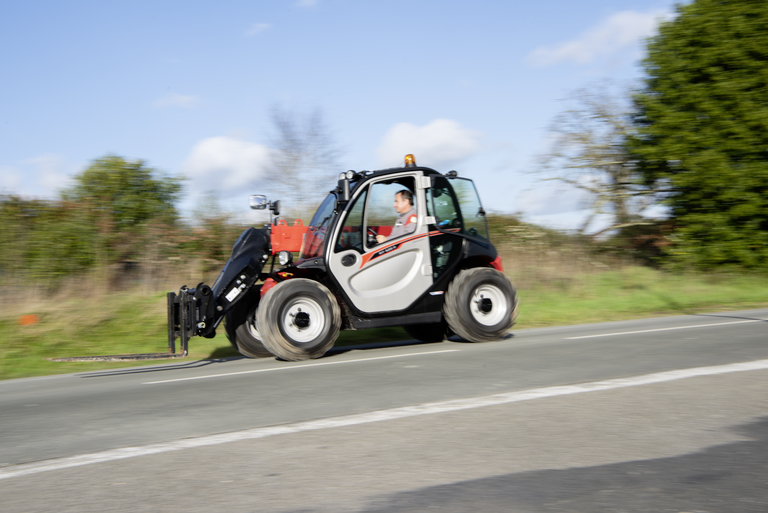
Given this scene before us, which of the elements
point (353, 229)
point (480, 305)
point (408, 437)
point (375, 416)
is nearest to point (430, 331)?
point (480, 305)

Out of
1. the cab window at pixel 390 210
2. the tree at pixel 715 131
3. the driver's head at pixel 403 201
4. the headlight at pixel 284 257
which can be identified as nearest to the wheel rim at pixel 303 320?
the headlight at pixel 284 257

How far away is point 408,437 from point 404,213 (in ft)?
17.2

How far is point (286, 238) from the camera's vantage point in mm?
9430

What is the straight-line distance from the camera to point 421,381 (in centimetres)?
654

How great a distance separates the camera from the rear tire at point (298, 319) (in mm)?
8344

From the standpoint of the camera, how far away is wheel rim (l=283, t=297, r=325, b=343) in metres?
8.45

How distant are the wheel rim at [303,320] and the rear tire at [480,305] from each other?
1902 millimetres

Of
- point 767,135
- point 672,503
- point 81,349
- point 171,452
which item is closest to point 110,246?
point 81,349

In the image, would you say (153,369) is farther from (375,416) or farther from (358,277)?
(375,416)

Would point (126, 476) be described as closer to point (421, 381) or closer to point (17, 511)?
point (17, 511)

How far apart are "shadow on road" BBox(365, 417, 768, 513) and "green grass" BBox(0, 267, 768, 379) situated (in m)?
7.67

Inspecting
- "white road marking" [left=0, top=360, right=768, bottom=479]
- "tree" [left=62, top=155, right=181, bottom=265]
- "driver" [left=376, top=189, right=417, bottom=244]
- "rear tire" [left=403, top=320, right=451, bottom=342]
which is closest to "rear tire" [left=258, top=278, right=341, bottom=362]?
"driver" [left=376, top=189, right=417, bottom=244]

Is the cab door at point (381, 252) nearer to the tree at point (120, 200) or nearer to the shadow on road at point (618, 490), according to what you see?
the shadow on road at point (618, 490)

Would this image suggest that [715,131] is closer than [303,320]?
No
